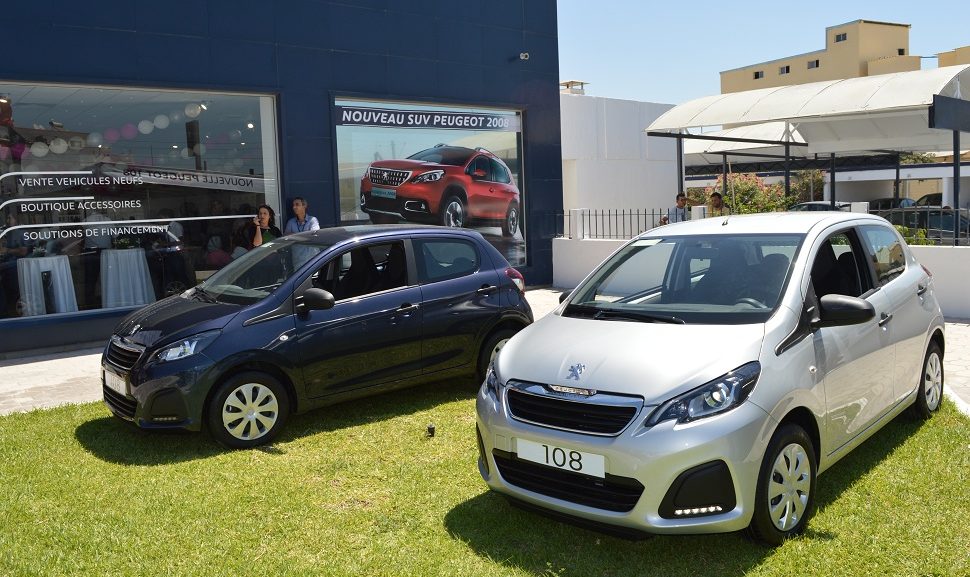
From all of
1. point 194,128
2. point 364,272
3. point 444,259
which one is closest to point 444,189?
point 194,128

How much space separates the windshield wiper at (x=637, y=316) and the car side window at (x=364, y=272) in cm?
255

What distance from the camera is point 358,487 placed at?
5246mm

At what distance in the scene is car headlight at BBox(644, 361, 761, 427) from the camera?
379 centimetres

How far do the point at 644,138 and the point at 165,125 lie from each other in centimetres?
1228

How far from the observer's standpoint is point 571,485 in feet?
13.1

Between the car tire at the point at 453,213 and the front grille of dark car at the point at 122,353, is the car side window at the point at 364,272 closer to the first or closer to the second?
the front grille of dark car at the point at 122,353

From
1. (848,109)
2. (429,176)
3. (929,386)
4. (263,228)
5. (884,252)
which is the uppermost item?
(848,109)

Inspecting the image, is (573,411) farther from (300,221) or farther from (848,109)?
(848,109)

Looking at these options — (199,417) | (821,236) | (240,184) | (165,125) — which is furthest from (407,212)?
(821,236)

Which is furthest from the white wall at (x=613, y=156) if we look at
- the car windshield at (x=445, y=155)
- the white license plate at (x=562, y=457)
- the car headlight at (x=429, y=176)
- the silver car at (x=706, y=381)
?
the white license plate at (x=562, y=457)

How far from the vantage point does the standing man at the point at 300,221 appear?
10.8m

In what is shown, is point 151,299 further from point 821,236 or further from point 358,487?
point 821,236

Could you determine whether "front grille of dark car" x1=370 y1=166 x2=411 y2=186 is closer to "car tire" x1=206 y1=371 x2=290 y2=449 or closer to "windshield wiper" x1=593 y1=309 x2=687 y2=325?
"car tire" x1=206 y1=371 x2=290 y2=449

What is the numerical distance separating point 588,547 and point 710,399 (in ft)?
3.41
